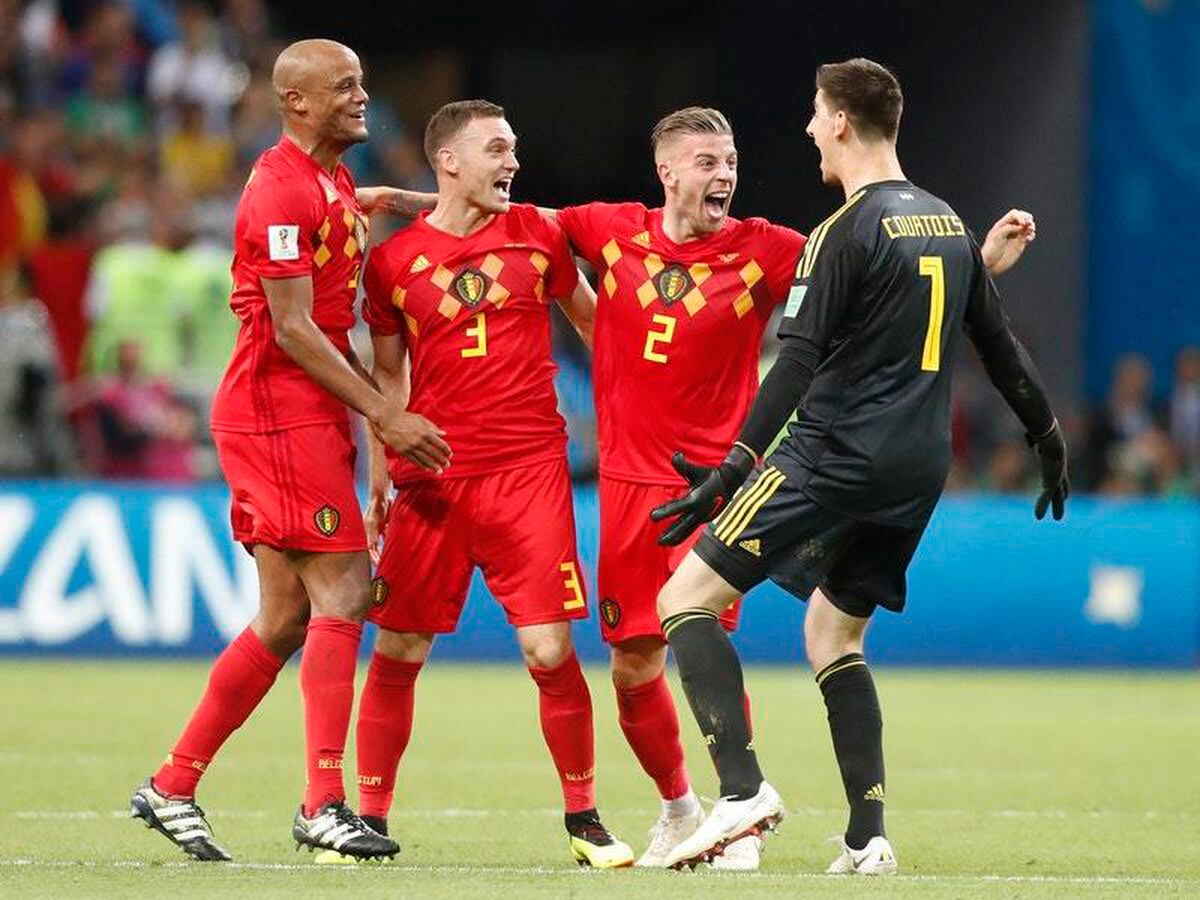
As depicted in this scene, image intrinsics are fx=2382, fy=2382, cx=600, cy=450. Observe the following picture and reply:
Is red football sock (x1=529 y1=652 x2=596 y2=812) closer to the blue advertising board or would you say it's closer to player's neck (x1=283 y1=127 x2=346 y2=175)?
player's neck (x1=283 y1=127 x2=346 y2=175)

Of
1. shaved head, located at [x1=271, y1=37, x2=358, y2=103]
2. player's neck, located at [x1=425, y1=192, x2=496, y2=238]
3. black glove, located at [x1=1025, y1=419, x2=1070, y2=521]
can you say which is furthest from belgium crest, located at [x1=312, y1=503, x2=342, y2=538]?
black glove, located at [x1=1025, y1=419, x2=1070, y2=521]

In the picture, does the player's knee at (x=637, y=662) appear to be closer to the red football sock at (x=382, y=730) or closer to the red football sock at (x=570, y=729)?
the red football sock at (x=570, y=729)

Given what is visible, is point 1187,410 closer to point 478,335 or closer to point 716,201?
point 716,201

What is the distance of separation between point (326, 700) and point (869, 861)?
1704mm

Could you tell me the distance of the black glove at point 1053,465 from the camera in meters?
7.34

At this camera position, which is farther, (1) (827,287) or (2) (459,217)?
(2) (459,217)

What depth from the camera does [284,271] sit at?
7.11 metres

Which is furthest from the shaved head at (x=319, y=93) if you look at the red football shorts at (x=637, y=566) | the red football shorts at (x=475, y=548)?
the red football shorts at (x=637, y=566)

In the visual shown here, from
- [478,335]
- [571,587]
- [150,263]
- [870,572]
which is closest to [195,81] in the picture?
[150,263]


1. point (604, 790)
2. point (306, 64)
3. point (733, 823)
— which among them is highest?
point (306, 64)

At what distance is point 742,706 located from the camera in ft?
22.6

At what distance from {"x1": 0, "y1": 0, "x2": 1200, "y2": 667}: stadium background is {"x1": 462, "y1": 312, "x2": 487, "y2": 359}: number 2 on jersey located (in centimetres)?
705

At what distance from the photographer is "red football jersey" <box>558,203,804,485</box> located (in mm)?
7484

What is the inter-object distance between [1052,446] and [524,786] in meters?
3.17
